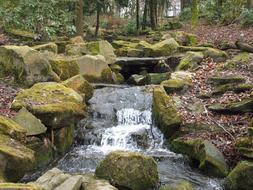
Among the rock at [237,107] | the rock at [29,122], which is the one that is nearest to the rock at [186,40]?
the rock at [237,107]

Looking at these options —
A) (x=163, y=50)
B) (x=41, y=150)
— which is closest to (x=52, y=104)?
(x=41, y=150)

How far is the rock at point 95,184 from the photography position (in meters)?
7.18

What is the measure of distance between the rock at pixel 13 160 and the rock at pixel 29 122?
4.15 ft

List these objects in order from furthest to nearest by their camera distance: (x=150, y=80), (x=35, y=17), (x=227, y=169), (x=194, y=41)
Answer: (x=194, y=41)
(x=35, y=17)
(x=150, y=80)
(x=227, y=169)

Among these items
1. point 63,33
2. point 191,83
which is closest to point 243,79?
point 191,83

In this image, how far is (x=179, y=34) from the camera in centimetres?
2103

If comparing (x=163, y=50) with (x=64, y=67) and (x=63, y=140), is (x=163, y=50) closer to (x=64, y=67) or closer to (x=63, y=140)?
(x=64, y=67)

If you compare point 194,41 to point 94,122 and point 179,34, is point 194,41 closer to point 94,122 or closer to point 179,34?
point 179,34

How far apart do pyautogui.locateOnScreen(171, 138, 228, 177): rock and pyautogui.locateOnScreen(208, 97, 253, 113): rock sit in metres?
1.59

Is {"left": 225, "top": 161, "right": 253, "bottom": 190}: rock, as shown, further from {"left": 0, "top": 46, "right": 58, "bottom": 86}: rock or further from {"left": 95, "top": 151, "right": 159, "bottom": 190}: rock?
{"left": 0, "top": 46, "right": 58, "bottom": 86}: rock

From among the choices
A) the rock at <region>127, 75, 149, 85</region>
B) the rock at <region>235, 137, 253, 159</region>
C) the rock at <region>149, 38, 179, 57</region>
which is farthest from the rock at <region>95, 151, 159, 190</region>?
the rock at <region>149, 38, 179, 57</region>

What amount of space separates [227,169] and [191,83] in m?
4.81

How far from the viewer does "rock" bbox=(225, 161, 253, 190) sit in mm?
8219

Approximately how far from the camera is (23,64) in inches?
496
